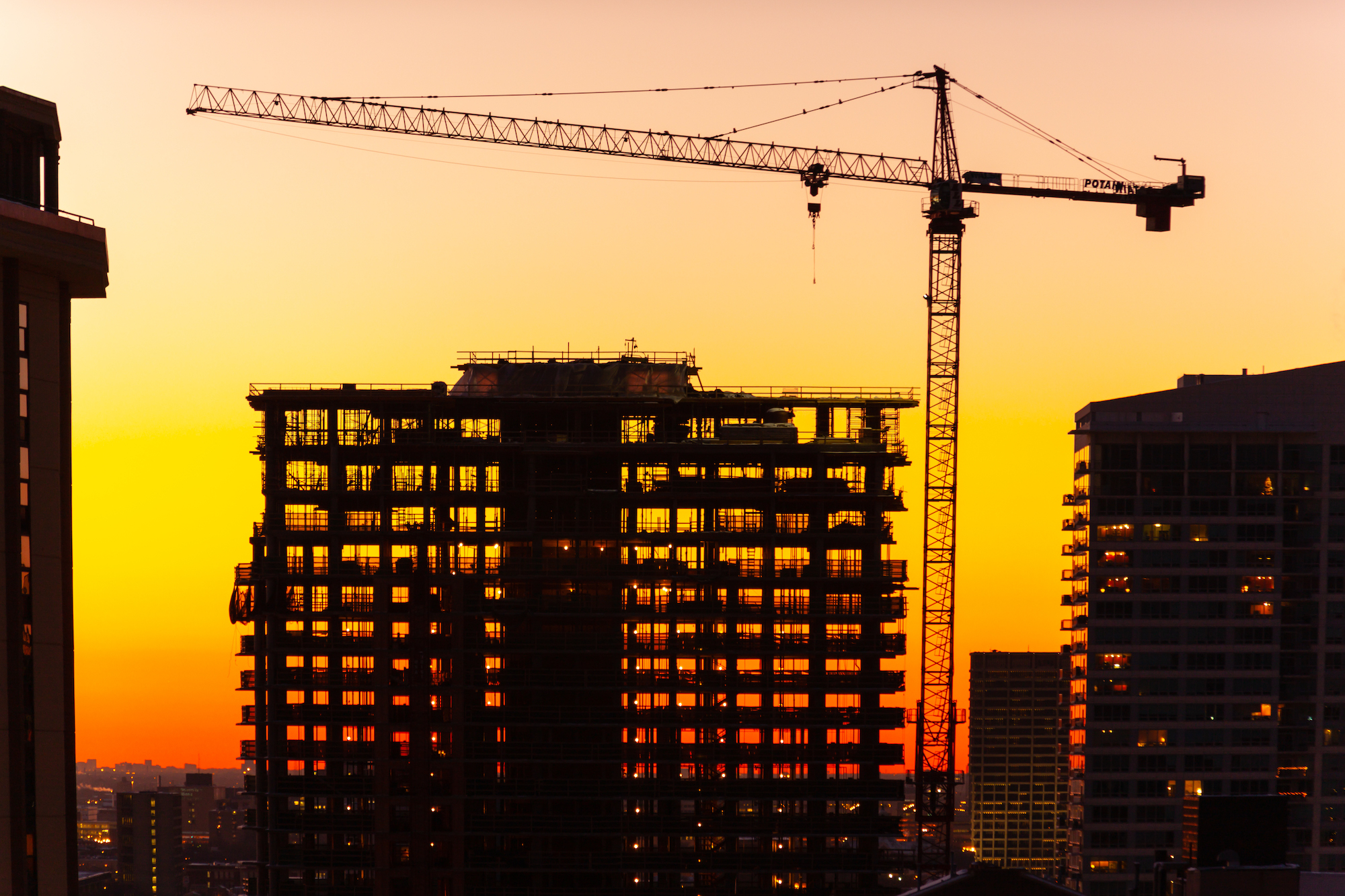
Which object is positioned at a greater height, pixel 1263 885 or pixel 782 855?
pixel 1263 885

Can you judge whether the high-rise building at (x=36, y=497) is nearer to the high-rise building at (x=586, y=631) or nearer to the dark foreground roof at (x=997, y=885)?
the dark foreground roof at (x=997, y=885)

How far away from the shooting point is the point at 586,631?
16650 cm

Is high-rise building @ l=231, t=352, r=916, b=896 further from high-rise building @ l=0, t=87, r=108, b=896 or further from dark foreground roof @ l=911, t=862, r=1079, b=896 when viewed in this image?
high-rise building @ l=0, t=87, r=108, b=896

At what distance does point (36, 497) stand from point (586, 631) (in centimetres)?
8326

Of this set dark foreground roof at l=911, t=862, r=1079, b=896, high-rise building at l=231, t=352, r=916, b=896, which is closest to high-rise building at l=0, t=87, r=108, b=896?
dark foreground roof at l=911, t=862, r=1079, b=896

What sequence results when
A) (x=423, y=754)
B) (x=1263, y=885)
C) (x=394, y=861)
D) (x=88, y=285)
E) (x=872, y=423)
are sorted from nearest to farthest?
(x=88, y=285)
(x=1263, y=885)
(x=423, y=754)
(x=394, y=861)
(x=872, y=423)

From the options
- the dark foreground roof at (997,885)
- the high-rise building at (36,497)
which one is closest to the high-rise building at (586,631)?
the dark foreground roof at (997,885)

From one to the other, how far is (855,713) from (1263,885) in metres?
59.9

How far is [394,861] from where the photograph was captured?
158250 millimetres

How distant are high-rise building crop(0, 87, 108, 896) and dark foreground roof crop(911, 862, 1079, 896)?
5970 centimetres

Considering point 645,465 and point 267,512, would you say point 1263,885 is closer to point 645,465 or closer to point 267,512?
point 645,465

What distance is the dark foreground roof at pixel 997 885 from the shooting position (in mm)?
122938

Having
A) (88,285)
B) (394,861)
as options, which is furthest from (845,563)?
(88,285)

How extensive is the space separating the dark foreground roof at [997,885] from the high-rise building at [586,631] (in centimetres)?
3430
